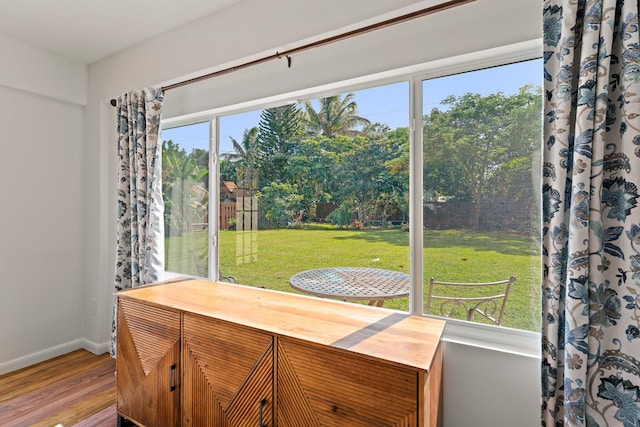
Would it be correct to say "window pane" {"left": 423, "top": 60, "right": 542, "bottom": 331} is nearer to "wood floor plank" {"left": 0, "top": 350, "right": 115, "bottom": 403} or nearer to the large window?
the large window

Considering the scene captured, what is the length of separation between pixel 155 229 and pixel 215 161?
68 centimetres

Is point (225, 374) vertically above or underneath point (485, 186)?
underneath

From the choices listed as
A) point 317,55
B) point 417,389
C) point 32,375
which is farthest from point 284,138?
point 32,375

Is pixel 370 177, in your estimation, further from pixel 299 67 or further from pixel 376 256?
pixel 299 67

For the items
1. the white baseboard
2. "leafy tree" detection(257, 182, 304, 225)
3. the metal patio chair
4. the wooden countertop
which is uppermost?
"leafy tree" detection(257, 182, 304, 225)

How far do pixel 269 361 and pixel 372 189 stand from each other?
107 cm

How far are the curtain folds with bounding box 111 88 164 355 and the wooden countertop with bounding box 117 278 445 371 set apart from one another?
40cm

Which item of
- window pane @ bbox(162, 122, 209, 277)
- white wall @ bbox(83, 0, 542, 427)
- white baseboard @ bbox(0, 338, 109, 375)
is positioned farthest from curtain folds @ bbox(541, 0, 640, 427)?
white baseboard @ bbox(0, 338, 109, 375)

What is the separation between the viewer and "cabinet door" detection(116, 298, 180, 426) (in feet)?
5.73

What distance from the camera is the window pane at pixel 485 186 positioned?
153cm

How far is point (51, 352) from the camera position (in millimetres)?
2885

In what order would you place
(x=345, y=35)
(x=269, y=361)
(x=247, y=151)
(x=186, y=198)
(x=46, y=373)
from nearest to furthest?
(x=269, y=361), (x=345, y=35), (x=247, y=151), (x=46, y=373), (x=186, y=198)

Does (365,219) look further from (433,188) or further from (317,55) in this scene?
(317,55)

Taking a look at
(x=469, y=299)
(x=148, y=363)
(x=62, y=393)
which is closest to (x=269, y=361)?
(x=148, y=363)
